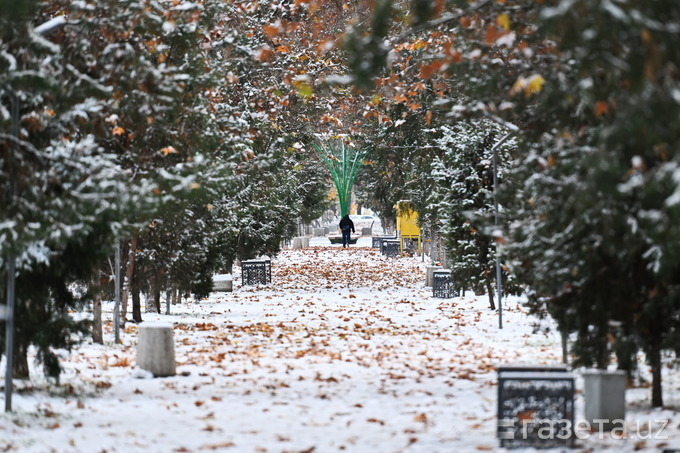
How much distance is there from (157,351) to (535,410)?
6009 millimetres

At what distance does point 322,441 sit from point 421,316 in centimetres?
1504

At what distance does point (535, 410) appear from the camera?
347 inches

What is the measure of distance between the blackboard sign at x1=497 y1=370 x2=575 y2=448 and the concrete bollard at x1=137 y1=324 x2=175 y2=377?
5722mm

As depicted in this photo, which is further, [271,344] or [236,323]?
[236,323]

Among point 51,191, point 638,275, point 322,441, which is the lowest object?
point 322,441

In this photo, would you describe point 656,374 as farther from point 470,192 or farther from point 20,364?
point 470,192

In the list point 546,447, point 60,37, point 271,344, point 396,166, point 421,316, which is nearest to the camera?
point 546,447

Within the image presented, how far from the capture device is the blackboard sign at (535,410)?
28.5 ft

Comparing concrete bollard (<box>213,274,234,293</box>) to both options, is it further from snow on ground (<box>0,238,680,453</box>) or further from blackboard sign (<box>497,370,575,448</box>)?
blackboard sign (<box>497,370,575,448</box>)

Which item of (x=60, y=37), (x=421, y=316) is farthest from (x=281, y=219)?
(x=60, y=37)

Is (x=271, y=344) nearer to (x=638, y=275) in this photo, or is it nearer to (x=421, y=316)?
(x=421, y=316)

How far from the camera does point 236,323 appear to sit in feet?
73.4

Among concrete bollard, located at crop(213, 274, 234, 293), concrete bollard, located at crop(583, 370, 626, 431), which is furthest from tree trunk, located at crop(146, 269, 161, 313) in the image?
concrete bollard, located at crop(583, 370, 626, 431)

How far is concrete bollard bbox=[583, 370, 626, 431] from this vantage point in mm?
9477
